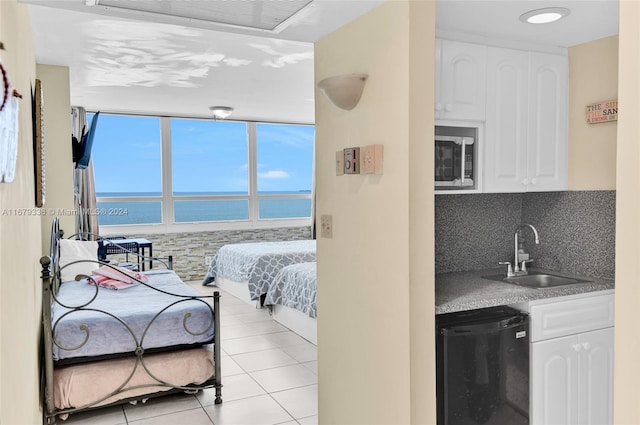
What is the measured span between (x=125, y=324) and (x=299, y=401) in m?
1.22

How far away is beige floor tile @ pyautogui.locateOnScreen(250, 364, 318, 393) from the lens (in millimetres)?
3605

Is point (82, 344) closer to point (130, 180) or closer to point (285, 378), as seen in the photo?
point (285, 378)

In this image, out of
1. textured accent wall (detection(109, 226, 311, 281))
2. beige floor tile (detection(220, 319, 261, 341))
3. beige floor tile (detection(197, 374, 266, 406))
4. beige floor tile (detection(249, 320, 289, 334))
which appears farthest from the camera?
textured accent wall (detection(109, 226, 311, 281))

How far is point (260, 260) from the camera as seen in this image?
19.3 feet

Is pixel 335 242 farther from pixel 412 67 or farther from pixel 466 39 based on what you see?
pixel 466 39

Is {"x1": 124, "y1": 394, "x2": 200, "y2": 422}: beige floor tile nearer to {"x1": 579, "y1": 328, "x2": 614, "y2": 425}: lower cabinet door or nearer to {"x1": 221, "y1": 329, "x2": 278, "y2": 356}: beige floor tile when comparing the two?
{"x1": 221, "y1": 329, "x2": 278, "y2": 356}: beige floor tile

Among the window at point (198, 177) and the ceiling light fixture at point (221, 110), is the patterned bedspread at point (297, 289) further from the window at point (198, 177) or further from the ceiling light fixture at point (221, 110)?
the window at point (198, 177)

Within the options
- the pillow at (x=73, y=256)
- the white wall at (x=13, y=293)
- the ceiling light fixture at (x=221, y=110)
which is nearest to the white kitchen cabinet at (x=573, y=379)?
the white wall at (x=13, y=293)

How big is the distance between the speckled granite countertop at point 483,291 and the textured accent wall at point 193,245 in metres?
5.48

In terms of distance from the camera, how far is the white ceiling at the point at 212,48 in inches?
92.8

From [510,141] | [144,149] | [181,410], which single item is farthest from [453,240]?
[144,149]

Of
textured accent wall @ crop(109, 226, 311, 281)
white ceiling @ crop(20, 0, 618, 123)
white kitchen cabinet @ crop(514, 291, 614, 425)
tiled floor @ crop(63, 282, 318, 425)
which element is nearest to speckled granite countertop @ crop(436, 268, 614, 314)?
white kitchen cabinet @ crop(514, 291, 614, 425)

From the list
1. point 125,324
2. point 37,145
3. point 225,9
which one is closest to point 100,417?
point 125,324

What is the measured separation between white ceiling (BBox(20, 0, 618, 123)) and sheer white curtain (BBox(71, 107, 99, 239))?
0.68 feet
